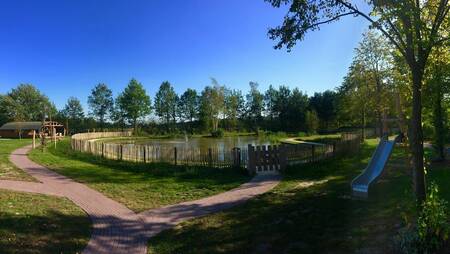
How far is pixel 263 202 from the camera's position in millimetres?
10383

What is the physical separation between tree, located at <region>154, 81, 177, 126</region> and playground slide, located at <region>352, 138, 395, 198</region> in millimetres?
71055

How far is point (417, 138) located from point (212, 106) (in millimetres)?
64882

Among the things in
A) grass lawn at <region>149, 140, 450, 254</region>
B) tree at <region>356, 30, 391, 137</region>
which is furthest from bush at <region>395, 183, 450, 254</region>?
tree at <region>356, 30, 391, 137</region>

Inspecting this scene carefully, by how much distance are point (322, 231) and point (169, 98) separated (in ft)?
249

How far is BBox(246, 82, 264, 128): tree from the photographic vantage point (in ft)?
256

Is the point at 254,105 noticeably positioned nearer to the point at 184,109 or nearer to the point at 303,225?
the point at 184,109

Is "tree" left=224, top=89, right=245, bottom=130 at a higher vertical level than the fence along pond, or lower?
higher

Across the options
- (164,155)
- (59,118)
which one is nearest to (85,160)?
(164,155)

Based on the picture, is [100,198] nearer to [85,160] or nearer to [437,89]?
[85,160]

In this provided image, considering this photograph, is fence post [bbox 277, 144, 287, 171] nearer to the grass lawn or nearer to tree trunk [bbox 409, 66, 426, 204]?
the grass lawn

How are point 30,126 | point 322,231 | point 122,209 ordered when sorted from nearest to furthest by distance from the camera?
point 322,231, point 122,209, point 30,126

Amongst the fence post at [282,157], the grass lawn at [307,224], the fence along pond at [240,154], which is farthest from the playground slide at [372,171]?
the fence along pond at [240,154]

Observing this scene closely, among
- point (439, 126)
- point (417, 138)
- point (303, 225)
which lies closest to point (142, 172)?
point (303, 225)

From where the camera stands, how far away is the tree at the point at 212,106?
70125mm
